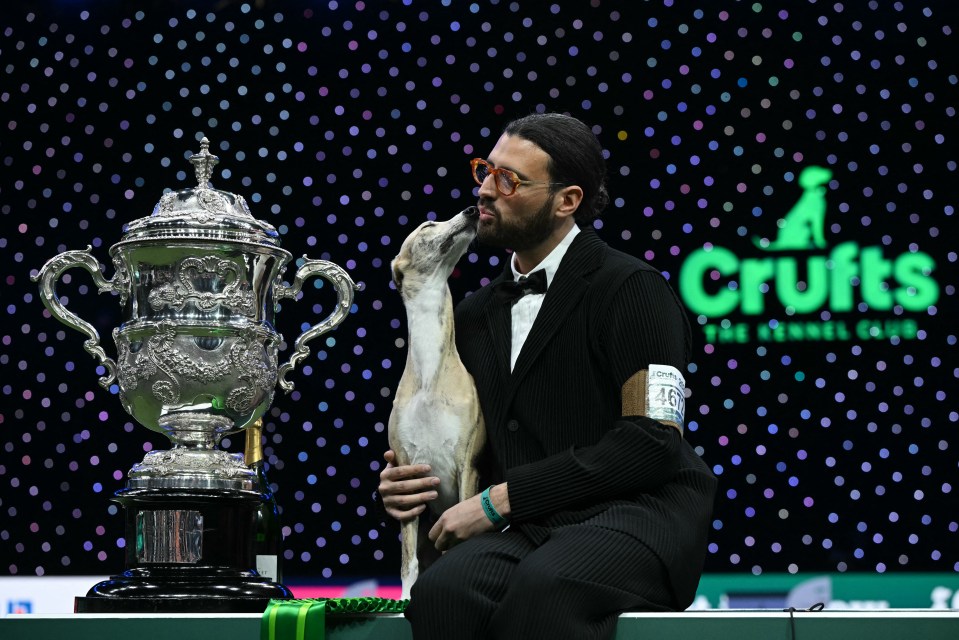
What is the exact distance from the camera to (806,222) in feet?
12.4

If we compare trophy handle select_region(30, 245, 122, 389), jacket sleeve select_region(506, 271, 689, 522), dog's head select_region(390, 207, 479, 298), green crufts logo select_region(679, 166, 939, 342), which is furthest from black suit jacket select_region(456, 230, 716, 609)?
green crufts logo select_region(679, 166, 939, 342)

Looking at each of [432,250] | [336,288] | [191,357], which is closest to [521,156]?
[432,250]

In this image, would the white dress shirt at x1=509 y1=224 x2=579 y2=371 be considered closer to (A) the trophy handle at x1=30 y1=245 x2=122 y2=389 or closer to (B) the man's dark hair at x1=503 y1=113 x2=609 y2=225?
(B) the man's dark hair at x1=503 y1=113 x2=609 y2=225

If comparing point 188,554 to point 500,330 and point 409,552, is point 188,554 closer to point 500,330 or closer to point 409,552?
point 409,552

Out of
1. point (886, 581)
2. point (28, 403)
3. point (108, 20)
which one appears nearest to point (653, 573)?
point (886, 581)

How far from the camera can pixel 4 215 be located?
13.6 ft

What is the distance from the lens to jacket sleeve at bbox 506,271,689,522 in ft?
6.03

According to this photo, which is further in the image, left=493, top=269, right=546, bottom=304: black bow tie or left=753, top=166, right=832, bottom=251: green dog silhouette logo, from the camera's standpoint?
left=753, top=166, right=832, bottom=251: green dog silhouette logo

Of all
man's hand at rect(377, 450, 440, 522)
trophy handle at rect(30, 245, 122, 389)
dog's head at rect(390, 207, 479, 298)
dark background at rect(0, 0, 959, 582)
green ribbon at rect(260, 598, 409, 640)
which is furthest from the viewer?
dark background at rect(0, 0, 959, 582)

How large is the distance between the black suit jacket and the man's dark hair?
9 cm

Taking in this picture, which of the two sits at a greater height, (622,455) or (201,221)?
(201,221)

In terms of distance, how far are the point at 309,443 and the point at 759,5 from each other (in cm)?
190

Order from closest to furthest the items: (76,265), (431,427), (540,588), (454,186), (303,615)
A: 1. (540,588)
2. (303,615)
3. (431,427)
4. (76,265)
5. (454,186)

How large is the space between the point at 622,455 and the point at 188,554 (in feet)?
2.45
